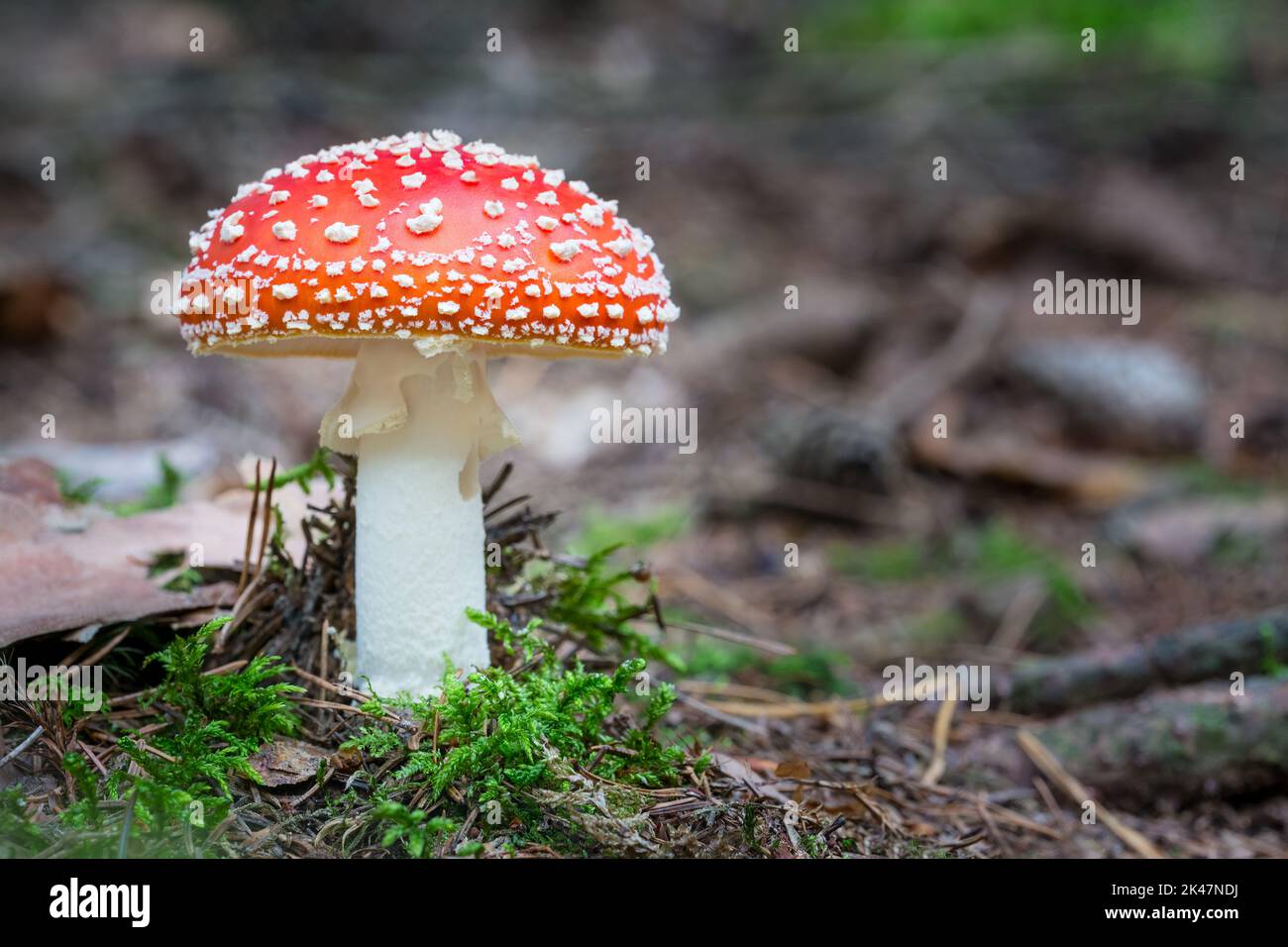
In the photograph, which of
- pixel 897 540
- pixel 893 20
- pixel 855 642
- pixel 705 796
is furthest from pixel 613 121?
pixel 705 796

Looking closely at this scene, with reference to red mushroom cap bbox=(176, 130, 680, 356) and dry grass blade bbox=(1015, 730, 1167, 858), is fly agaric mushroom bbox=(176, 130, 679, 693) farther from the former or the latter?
dry grass blade bbox=(1015, 730, 1167, 858)

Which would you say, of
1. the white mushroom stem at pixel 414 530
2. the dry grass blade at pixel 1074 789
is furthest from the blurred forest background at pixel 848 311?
the white mushroom stem at pixel 414 530

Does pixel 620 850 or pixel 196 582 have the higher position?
pixel 196 582

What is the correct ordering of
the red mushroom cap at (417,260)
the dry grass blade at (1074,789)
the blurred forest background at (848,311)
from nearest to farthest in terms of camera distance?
the red mushroom cap at (417,260)
the dry grass blade at (1074,789)
the blurred forest background at (848,311)

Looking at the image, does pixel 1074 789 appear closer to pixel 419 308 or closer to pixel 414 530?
pixel 414 530

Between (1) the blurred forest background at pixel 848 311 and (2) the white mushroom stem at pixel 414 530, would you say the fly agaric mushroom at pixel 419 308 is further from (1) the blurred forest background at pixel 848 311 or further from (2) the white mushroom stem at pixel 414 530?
(1) the blurred forest background at pixel 848 311

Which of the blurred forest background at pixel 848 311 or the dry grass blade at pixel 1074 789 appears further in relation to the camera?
the blurred forest background at pixel 848 311

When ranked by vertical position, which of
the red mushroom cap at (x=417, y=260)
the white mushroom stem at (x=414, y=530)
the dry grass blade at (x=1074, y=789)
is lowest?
the dry grass blade at (x=1074, y=789)
